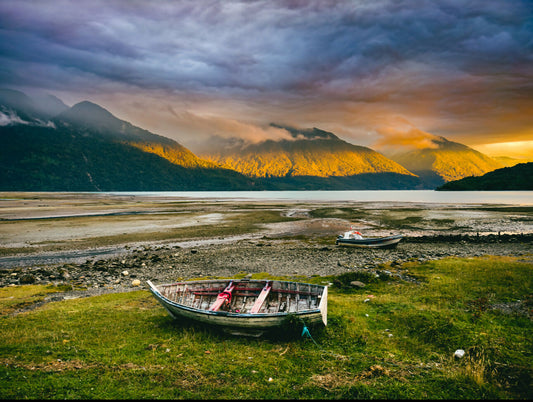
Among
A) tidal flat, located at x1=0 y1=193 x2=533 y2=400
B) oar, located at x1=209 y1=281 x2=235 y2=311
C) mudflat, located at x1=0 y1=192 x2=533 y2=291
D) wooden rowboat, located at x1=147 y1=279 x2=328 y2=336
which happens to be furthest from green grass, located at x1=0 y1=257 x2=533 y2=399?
mudflat, located at x1=0 y1=192 x2=533 y2=291

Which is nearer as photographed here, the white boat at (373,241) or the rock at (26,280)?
the rock at (26,280)

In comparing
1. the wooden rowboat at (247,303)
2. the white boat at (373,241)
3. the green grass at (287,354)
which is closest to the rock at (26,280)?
the green grass at (287,354)

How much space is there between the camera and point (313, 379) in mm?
7871

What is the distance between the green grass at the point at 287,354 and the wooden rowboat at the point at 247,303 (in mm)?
681

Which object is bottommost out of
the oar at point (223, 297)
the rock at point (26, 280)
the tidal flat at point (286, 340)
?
the rock at point (26, 280)

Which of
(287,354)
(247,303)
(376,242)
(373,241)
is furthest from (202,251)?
(287,354)

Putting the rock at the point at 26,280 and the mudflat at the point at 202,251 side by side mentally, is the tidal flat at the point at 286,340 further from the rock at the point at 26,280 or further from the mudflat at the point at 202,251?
the mudflat at the point at 202,251

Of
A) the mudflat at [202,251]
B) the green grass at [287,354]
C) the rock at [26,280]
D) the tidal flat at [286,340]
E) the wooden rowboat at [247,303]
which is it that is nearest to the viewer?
the green grass at [287,354]

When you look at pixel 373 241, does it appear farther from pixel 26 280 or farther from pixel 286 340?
pixel 26 280

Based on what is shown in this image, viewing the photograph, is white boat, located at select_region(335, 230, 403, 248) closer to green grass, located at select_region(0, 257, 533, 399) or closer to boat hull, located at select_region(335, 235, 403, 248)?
boat hull, located at select_region(335, 235, 403, 248)

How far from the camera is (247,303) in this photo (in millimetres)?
12820

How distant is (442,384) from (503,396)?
1.26 m

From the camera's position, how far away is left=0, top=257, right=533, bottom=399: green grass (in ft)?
24.0

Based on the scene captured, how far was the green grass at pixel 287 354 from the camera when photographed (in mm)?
7328
